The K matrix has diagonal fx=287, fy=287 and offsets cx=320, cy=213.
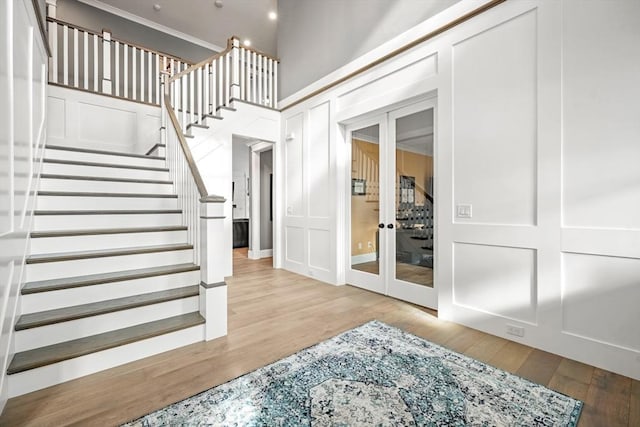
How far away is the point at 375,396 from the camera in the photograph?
1.71m

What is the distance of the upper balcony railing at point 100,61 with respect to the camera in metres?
4.18

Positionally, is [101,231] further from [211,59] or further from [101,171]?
[211,59]

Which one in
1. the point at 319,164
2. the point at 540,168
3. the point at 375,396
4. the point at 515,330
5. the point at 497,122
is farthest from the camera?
the point at 319,164

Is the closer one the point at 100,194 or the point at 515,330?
the point at 515,330

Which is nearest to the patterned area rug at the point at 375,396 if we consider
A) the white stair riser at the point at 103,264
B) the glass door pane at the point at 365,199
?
the white stair riser at the point at 103,264

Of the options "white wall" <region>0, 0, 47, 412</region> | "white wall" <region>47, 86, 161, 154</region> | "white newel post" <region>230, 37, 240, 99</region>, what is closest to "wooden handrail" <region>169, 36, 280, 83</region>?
"white newel post" <region>230, 37, 240, 99</region>

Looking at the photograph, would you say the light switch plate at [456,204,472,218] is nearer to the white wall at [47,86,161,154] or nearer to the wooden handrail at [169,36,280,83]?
the wooden handrail at [169,36,280,83]

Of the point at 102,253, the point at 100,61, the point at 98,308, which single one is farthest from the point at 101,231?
the point at 100,61

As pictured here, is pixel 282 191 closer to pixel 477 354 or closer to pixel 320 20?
pixel 320 20

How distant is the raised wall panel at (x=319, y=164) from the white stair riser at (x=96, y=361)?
8.19ft

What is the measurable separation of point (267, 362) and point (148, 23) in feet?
23.7

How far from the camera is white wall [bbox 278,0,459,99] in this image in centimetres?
327

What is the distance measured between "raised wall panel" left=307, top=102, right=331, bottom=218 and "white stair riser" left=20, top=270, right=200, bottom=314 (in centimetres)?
217

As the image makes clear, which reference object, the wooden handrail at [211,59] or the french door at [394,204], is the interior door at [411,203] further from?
the wooden handrail at [211,59]
